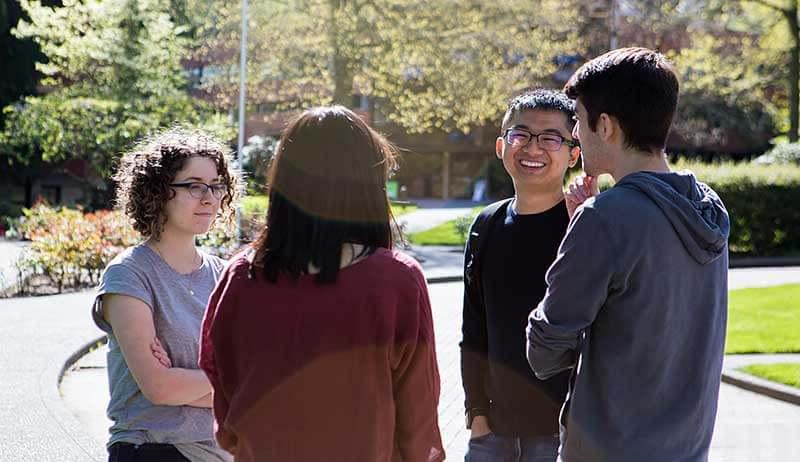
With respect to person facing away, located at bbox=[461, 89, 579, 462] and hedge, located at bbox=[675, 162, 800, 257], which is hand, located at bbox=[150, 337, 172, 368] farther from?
hedge, located at bbox=[675, 162, 800, 257]

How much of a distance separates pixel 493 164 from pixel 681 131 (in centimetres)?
1003

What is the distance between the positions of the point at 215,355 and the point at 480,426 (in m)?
1.34

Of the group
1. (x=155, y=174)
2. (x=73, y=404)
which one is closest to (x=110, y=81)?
(x=73, y=404)

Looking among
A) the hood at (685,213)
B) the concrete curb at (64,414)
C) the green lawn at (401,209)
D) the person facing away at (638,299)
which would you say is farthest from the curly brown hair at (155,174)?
the green lawn at (401,209)

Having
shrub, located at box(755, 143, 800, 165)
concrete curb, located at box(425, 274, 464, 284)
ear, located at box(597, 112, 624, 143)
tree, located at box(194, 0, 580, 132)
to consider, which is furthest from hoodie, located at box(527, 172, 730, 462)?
shrub, located at box(755, 143, 800, 165)

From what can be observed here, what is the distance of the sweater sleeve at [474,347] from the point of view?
3.66 metres

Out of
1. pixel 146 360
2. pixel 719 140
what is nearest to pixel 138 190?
pixel 146 360

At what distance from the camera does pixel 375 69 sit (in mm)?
28969

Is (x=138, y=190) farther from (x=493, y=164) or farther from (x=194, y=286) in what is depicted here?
(x=493, y=164)

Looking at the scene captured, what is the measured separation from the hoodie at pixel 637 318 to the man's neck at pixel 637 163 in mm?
59

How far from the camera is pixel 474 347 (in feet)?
12.2

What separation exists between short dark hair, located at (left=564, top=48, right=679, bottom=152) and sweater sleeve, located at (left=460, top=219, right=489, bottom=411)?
1227mm

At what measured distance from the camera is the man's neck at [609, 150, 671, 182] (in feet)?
8.45

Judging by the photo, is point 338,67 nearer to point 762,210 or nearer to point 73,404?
point 762,210
